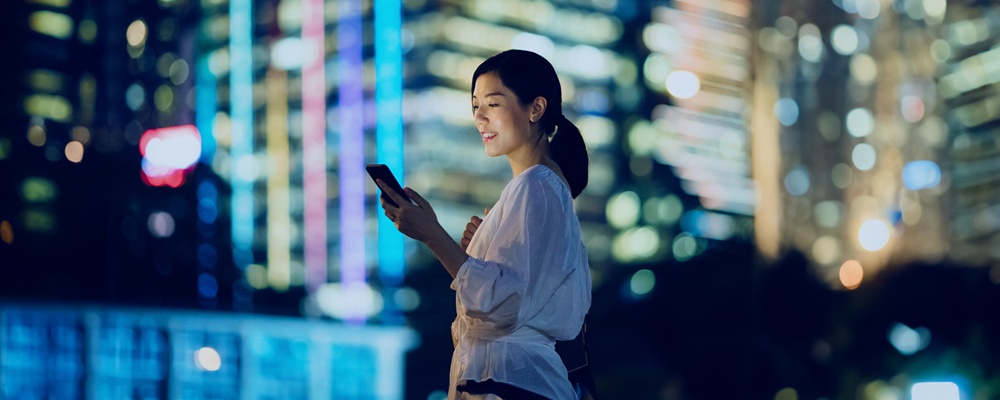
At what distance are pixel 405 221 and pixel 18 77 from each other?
112 ft

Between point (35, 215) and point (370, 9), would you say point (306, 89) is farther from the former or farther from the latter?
point (35, 215)

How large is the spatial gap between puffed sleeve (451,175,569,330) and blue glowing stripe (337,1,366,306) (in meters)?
39.4

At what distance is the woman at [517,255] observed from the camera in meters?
1.87

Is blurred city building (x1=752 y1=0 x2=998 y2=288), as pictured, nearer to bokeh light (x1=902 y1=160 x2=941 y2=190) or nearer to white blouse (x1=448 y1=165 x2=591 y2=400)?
bokeh light (x1=902 y1=160 x2=941 y2=190)

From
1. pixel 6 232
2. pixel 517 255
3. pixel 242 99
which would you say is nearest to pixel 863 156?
pixel 242 99

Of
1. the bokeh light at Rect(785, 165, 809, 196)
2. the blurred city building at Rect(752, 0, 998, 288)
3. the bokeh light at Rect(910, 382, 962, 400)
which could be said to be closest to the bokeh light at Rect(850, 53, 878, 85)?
the blurred city building at Rect(752, 0, 998, 288)

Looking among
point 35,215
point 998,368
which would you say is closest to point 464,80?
point 35,215

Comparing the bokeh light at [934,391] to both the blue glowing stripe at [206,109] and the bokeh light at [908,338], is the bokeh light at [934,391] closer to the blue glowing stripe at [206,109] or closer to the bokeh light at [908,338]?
the bokeh light at [908,338]

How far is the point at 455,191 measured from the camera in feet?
157

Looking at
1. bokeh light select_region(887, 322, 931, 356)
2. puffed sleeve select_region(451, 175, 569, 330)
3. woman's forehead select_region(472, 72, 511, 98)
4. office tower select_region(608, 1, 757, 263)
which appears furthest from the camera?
office tower select_region(608, 1, 757, 263)

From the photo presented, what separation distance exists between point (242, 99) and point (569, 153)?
148 feet

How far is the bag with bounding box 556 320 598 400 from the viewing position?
210 cm

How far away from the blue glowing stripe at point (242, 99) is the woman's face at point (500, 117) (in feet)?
114

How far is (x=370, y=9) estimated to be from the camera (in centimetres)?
4709
